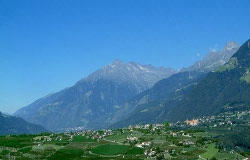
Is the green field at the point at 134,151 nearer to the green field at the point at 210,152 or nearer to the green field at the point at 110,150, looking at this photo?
the green field at the point at 110,150

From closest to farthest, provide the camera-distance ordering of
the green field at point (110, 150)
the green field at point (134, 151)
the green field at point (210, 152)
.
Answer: the green field at point (210, 152) → the green field at point (134, 151) → the green field at point (110, 150)

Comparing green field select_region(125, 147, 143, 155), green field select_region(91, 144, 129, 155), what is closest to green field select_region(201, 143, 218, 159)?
green field select_region(125, 147, 143, 155)

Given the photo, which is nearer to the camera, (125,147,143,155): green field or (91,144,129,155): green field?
(125,147,143,155): green field

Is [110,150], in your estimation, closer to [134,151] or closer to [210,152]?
[134,151]

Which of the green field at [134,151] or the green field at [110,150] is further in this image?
the green field at [110,150]

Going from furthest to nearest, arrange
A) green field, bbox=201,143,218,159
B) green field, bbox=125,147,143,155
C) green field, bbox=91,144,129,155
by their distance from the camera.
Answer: green field, bbox=91,144,129,155
green field, bbox=125,147,143,155
green field, bbox=201,143,218,159

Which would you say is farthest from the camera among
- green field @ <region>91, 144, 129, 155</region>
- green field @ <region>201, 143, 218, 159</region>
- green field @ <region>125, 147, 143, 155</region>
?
green field @ <region>91, 144, 129, 155</region>

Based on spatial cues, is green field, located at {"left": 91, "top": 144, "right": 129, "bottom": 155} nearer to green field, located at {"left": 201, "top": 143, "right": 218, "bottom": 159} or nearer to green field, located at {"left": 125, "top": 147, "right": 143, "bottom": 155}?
green field, located at {"left": 125, "top": 147, "right": 143, "bottom": 155}

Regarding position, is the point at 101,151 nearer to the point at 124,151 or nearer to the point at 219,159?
the point at 124,151

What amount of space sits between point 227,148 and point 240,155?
21143mm

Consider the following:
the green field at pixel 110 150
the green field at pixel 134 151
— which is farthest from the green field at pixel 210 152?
the green field at pixel 110 150

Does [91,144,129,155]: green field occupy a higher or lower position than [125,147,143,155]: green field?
higher

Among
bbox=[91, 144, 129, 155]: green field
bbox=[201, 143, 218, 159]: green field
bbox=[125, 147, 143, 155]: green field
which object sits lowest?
bbox=[201, 143, 218, 159]: green field

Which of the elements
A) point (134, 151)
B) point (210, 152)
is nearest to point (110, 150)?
point (134, 151)
